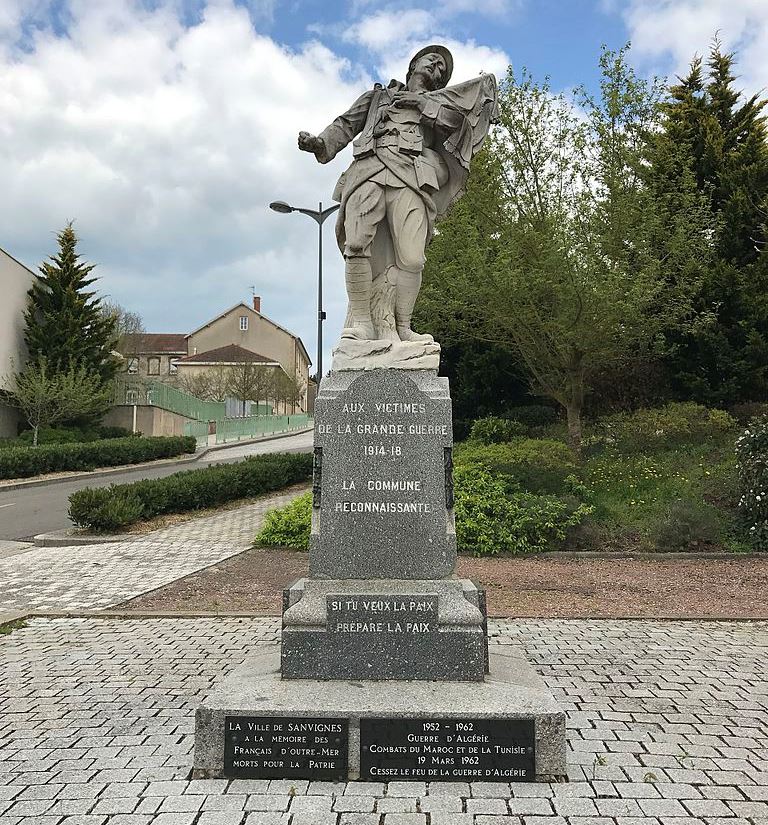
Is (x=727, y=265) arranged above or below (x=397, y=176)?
above

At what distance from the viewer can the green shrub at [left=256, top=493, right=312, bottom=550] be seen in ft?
35.2

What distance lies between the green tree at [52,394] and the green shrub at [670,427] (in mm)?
20978

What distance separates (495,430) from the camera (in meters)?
18.9

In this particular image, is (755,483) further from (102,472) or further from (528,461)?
(102,472)

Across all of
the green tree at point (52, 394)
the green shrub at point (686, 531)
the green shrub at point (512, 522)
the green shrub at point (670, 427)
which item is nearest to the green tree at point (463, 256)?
the green shrub at point (670, 427)

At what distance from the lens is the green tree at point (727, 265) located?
16656mm

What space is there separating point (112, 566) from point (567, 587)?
625cm

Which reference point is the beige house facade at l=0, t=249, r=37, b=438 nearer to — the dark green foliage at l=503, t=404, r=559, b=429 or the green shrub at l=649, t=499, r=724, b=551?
the dark green foliage at l=503, t=404, r=559, b=429

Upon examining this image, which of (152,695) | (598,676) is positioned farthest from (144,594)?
(598,676)

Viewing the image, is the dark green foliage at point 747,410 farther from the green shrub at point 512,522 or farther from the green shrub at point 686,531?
the green shrub at point 512,522

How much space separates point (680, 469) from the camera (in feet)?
44.5

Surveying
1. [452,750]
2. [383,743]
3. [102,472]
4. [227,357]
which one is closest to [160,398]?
[102,472]

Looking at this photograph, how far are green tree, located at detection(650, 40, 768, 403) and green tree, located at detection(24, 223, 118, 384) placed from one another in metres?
24.3

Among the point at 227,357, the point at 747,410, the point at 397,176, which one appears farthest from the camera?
the point at 227,357
